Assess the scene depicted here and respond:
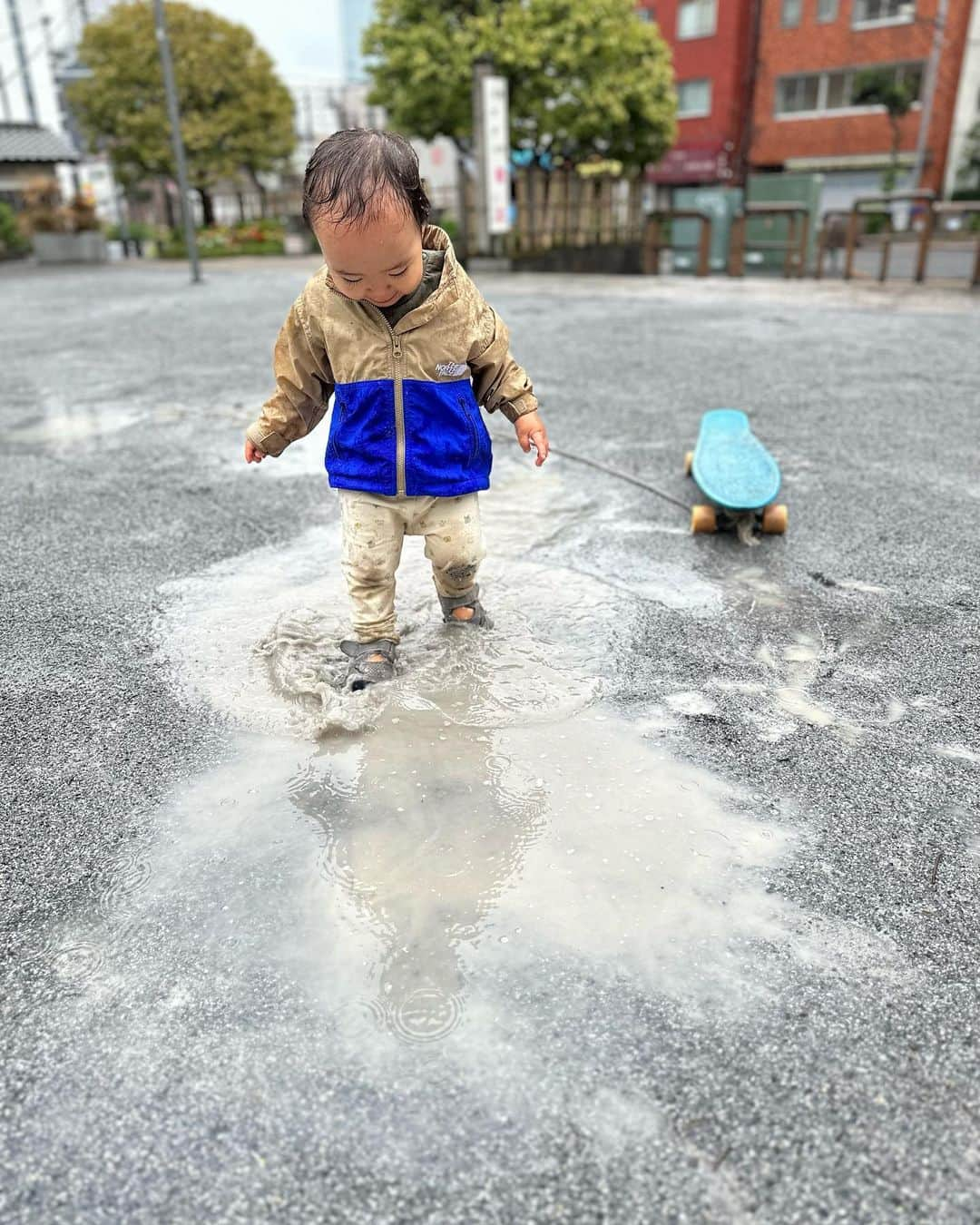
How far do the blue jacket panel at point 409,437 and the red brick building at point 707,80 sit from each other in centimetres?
3039

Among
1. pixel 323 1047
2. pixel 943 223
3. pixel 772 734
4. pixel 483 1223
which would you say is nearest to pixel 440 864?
pixel 323 1047

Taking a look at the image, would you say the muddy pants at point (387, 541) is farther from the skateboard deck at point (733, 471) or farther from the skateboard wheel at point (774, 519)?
the skateboard wheel at point (774, 519)

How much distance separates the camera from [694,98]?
→ 3155 centimetres

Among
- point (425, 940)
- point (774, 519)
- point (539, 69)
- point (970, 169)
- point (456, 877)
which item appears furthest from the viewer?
point (970, 169)

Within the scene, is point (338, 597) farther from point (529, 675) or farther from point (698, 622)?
point (698, 622)

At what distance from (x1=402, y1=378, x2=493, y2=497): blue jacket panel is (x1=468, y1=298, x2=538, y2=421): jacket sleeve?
0.16ft

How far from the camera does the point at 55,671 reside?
2635mm

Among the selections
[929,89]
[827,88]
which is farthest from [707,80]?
[929,89]

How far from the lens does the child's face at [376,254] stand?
196 centimetres

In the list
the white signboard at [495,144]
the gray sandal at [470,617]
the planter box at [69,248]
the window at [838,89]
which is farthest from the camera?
the window at [838,89]

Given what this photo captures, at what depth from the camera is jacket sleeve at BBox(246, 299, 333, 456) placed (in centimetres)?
237

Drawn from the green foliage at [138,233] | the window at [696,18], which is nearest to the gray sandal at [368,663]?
the green foliage at [138,233]

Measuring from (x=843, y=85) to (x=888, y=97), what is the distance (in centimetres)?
426

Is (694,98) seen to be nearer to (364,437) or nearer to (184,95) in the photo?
(184,95)
